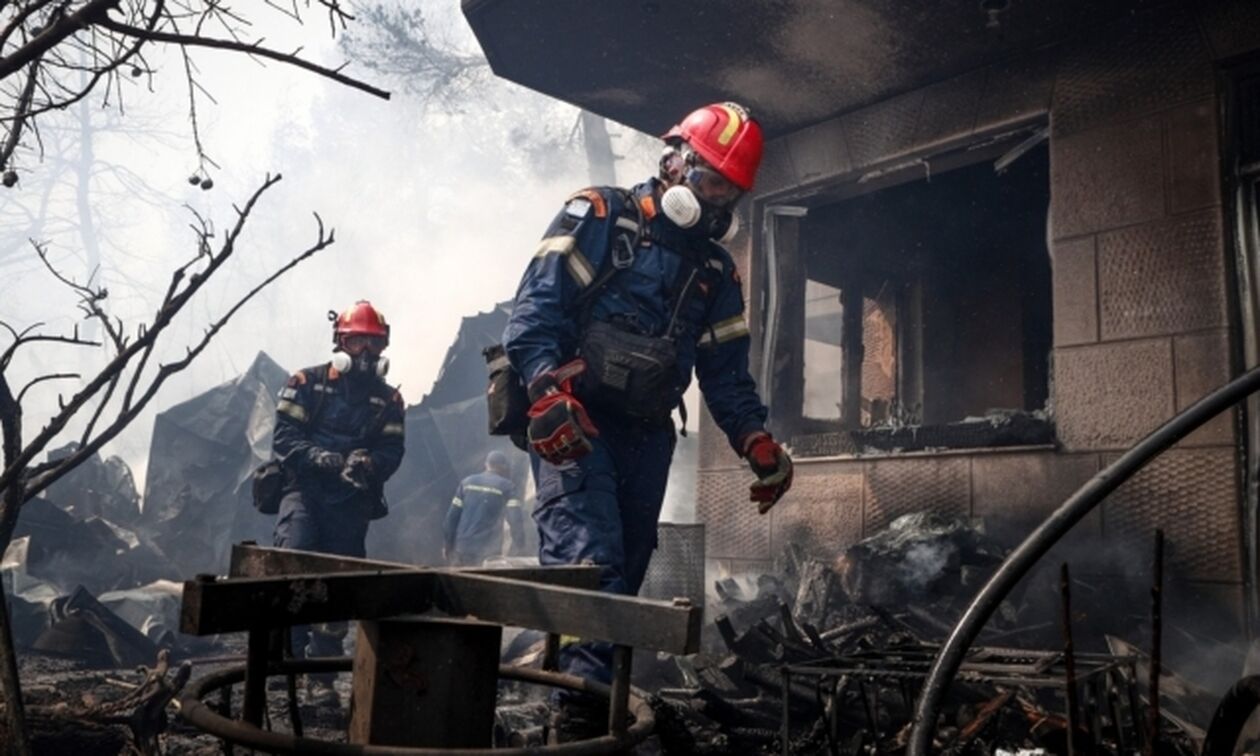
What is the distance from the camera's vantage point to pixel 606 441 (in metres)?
3.29

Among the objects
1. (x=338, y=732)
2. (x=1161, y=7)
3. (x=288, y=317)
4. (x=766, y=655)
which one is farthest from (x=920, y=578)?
(x=288, y=317)

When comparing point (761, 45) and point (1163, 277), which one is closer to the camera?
point (1163, 277)

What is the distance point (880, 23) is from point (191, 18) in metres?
4.47

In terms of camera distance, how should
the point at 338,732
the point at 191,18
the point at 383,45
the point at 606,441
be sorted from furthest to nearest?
the point at 383,45 < the point at 338,732 < the point at 606,441 < the point at 191,18

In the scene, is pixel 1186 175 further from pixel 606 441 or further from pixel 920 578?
pixel 606 441

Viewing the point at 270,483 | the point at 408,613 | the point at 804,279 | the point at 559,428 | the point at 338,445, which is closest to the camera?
the point at 408,613

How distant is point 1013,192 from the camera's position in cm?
805

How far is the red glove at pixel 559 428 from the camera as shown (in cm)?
290

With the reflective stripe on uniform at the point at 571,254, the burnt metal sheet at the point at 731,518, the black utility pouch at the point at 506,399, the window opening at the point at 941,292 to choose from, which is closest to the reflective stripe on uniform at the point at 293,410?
the burnt metal sheet at the point at 731,518

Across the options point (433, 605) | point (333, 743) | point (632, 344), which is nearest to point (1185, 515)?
point (632, 344)

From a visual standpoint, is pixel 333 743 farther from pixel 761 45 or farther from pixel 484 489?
pixel 484 489

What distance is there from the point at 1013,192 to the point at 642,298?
594 cm

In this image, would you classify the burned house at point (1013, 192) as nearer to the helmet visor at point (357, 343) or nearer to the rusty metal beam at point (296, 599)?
the helmet visor at point (357, 343)

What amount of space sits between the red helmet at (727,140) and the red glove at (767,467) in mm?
1085
